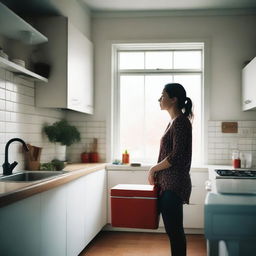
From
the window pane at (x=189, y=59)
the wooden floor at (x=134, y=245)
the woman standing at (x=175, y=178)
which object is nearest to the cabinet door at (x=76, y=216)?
the wooden floor at (x=134, y=245)

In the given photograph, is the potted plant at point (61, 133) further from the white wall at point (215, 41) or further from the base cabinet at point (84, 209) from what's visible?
the white wall at point (215, 41)

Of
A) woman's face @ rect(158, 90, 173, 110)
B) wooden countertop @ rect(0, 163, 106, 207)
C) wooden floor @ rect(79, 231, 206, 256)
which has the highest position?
woman's face @ rect(158, 90, 173, 110)

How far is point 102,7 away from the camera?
4.50m

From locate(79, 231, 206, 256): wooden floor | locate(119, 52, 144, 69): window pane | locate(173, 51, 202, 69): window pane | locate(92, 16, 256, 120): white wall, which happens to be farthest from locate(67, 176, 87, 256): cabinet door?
locate(173, 51, 202, 69): window pane

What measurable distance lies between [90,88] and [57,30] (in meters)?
1.01

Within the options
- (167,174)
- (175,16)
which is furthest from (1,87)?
(175,16)

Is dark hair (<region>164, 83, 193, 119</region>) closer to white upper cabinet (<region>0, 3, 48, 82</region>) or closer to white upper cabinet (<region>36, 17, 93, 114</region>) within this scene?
white upper cabinet (<region>0, 3, 48, 82</region>)

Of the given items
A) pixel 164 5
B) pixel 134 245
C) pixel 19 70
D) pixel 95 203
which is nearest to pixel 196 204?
pixel 134 245

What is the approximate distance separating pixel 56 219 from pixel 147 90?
2.43m

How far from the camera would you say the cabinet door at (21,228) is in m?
1.94

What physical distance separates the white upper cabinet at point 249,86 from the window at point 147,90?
22.6 inches

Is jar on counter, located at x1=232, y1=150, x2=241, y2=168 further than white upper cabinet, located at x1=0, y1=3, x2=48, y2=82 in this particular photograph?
Yes

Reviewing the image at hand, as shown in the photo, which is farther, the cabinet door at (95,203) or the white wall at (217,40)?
the white wall at (217,40)

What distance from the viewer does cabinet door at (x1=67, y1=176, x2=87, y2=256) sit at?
3031 millimetres
